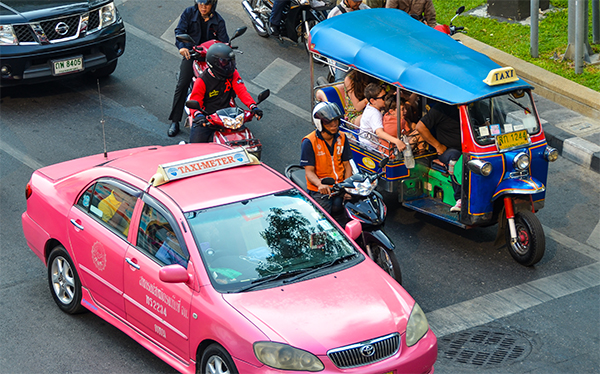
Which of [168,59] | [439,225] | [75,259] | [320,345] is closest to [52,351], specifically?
[75,259]

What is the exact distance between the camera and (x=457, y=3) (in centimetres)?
1581

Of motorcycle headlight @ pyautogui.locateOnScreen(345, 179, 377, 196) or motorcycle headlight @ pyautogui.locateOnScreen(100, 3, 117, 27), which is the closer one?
motorcycle headlight @ pyautogui.locateOnScreen(345, 179, 377, 196)

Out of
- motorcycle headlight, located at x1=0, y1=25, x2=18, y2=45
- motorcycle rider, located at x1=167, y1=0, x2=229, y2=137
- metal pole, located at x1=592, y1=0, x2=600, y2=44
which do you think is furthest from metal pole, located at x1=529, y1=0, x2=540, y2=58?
motorcycle headlight, located at x1=0, y1=25, x2=18, y2=45

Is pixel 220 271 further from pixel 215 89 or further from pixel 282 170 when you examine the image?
pixel 282 170

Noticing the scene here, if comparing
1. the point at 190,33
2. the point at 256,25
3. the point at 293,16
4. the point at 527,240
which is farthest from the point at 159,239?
the point at 256,25

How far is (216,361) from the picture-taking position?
5.54 meters

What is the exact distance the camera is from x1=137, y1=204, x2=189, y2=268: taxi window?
19.6 feet

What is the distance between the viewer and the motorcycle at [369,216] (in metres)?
7.51

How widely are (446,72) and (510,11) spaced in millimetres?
7171

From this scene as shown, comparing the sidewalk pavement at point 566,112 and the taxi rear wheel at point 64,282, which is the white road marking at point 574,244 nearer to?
the sidewalk pavement at point 566,112

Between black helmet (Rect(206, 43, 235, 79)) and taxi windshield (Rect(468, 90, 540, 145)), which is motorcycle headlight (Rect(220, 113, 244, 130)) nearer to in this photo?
black helmet (Rect(206, 43, 235, 79))

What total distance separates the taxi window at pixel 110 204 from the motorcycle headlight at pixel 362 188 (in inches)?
92.6

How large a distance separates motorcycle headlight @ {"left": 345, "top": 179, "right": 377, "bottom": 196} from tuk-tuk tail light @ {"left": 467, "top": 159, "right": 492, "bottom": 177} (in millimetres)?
1157

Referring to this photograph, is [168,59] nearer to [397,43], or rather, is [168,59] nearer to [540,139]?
[397,43]
